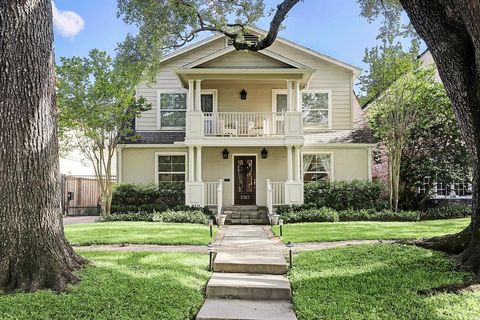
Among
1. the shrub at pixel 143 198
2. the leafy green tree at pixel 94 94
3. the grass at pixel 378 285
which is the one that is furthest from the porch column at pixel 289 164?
the grass at pixel 378 285

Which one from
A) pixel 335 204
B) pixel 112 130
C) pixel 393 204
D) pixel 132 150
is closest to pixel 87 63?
pixel 112 130

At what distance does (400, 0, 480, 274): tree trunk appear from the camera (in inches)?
223

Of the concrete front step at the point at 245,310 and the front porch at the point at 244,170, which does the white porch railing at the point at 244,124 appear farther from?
the concrete front step at the point at 245,310

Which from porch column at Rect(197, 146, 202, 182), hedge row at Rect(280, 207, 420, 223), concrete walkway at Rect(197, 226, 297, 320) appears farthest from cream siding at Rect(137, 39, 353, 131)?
concrete walkway at Rect(197, 226, 297, 320)

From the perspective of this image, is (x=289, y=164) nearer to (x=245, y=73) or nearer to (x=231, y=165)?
(x=231, y=165)

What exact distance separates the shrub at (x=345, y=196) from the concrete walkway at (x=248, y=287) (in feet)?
27.9

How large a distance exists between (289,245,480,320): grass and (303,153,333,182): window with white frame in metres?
10.6

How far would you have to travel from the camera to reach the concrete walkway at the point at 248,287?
4930 millimetres

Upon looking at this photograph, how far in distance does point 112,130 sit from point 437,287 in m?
13.2

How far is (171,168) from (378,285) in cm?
1378

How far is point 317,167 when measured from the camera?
18047 mm

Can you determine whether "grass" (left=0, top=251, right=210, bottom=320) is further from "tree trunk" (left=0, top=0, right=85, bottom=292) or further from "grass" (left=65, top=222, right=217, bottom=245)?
"grass" (left=65, top=222, right=217, bottom=245)

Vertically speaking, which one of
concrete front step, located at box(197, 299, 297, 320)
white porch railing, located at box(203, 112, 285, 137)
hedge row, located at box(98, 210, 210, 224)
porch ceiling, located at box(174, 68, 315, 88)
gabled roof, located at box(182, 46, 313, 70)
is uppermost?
gabled roof, located at box(182, 46, 313, 70)

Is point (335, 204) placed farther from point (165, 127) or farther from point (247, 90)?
point (165, 127)
